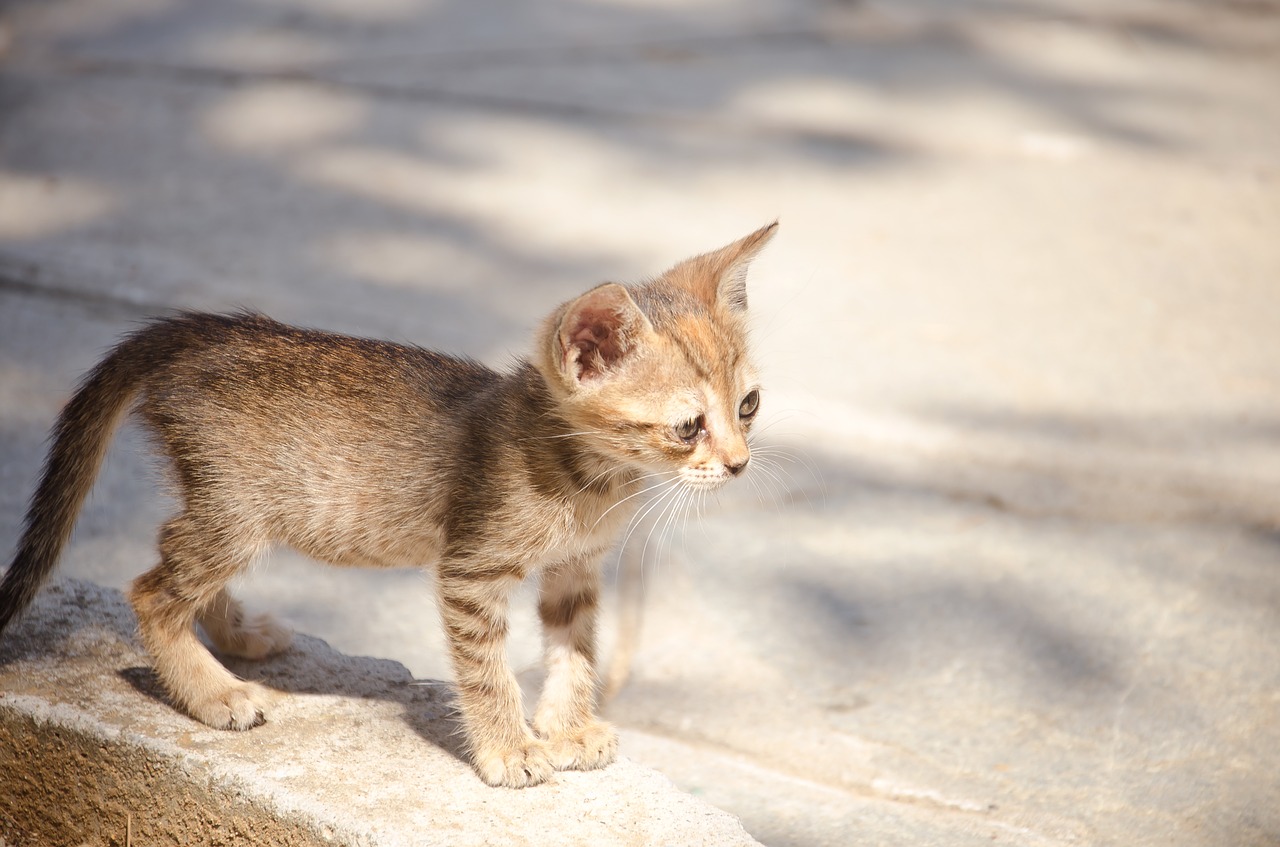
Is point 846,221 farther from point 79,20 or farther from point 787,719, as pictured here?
point 79,20

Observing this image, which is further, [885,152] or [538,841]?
[885,152]

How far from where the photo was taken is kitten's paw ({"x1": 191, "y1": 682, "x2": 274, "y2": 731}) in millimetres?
2654

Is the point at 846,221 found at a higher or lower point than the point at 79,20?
lower

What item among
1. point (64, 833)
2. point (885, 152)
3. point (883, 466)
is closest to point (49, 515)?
point (64, 833)

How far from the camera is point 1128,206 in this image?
645cm

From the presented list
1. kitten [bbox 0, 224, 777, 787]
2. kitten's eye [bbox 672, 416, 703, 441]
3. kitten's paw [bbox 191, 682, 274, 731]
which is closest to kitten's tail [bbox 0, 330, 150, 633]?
kitten [bbox 0, 224, 777, 787]

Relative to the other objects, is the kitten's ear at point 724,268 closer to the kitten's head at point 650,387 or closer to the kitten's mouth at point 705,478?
the kitten's head at point 650,387

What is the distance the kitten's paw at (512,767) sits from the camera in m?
Result: 2.57

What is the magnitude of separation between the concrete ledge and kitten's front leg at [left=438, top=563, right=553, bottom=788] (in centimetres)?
6

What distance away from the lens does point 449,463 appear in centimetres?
270

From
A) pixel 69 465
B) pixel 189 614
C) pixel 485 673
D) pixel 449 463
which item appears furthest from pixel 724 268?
pixel 69 465

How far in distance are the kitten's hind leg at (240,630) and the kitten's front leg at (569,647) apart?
0.67m

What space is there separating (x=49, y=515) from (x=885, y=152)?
5.09 m

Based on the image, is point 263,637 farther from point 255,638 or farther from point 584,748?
point 584,748
